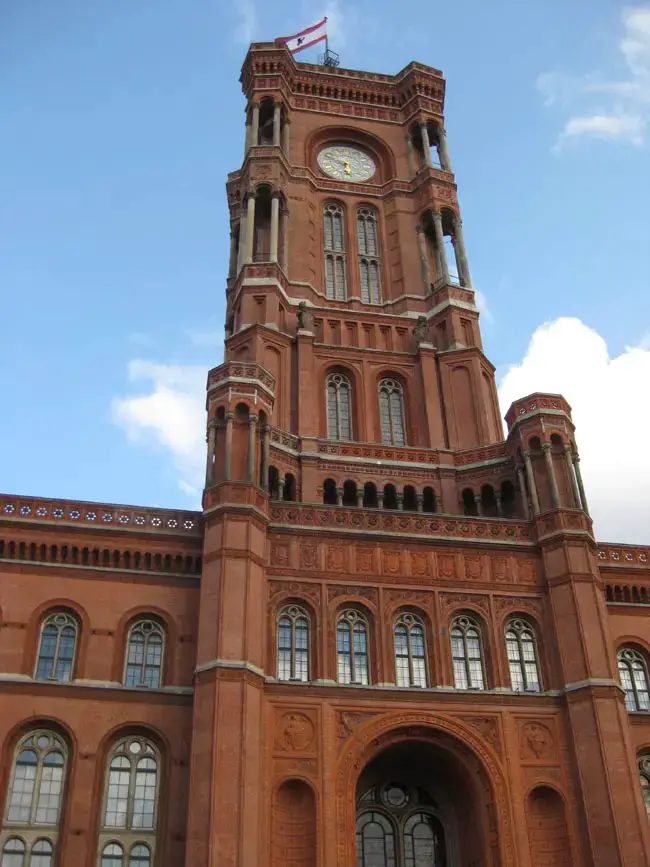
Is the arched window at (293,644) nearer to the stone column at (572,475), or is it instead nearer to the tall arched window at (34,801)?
the tall arched window at (34,801)

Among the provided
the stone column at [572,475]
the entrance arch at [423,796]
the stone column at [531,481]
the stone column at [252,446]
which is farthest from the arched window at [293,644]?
the stone column at [572,475]

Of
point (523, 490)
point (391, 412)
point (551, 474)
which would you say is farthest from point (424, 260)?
point (551, 474)

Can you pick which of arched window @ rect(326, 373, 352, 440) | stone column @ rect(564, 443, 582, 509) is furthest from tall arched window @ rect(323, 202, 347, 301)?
stone column @ rect(564, 443, 582, 509)

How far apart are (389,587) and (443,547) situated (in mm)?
2663

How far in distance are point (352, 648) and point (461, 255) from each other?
25.8 m

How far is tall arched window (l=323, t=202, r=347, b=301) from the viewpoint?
160ft

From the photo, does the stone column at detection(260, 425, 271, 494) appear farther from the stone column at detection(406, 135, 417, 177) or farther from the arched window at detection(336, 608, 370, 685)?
the stone column at detection(406, 135, 417, 177)

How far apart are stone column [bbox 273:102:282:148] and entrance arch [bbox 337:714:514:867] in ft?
110

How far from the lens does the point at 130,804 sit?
27828mm

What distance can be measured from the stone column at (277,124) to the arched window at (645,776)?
117 feet

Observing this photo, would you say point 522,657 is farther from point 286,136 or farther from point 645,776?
point 286,136

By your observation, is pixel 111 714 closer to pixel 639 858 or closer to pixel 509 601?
pixel 509 601

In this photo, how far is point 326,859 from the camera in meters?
26.8

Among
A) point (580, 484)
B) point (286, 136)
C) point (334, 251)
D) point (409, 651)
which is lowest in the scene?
point (409, 651)
